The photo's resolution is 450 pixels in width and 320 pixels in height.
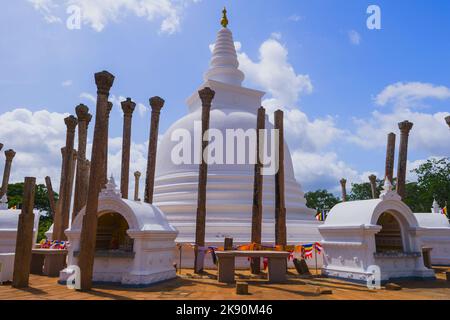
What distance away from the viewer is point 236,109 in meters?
28.5

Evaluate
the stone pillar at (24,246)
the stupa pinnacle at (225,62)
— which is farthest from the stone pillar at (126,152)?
the stupa pinnacle at (225,62)

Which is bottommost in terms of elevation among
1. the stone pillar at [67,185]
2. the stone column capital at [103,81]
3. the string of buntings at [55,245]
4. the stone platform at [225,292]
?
the stone platform at [225,292]

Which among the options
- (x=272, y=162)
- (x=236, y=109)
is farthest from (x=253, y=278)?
(x=236, y=109)

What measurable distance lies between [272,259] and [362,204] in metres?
4.37

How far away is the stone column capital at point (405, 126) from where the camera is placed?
1858 centimetres

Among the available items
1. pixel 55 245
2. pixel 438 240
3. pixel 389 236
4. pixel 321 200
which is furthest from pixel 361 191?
pixel 55 245

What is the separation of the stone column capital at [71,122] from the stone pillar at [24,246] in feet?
21.8

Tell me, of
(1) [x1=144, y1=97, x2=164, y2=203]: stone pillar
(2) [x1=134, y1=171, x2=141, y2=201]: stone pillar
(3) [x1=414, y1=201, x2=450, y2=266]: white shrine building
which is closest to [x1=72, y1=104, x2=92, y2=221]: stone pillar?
(1) [x1=144, y1=97, x2=164, y2=203]: stone pillar

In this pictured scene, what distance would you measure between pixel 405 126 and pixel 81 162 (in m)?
15.9

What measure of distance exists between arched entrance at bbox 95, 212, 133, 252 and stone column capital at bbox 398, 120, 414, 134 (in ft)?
47.2

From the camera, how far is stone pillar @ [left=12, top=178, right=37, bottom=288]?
1164 centimetres

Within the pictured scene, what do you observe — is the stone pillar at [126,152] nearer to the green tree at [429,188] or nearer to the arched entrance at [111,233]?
the arched entrance at [111,233]

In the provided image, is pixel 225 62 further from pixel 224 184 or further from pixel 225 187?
pixel 225 187
